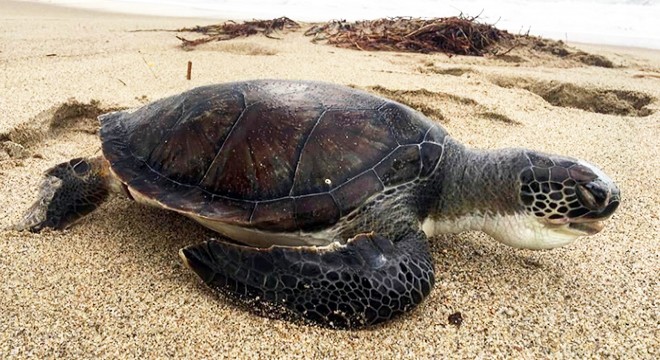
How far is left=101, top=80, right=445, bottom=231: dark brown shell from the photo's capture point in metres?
1.76

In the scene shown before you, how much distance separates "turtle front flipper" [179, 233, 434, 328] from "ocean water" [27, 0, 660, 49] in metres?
7.03

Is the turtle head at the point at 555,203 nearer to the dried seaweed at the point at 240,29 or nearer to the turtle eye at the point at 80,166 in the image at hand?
the turtle eye at the point at 80,166

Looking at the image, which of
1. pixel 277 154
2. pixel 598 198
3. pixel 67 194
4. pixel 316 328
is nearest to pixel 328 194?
pixel 277 154

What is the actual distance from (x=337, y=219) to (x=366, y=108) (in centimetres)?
48

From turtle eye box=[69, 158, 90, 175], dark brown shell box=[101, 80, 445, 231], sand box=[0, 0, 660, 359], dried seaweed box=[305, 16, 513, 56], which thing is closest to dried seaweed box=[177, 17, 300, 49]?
dried seaweed box=[305, 16, 513, 56]

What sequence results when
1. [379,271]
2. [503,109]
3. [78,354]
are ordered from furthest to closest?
[503,109] → [379,271] → [78,354]

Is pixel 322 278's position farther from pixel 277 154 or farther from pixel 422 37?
pixel 422 37

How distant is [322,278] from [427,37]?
14.8ft

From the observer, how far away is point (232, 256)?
1.62m

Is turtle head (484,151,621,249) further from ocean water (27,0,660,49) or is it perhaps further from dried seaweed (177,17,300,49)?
ocean water (27,0,660,49)

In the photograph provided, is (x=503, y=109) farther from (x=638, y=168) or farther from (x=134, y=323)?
(x=134, y=323)

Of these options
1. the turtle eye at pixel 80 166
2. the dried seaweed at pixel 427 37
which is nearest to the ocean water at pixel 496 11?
the dried seaweed at pixel 427 37

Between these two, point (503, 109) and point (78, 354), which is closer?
point (78, 354)

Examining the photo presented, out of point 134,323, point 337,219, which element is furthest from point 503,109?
point 134,323
